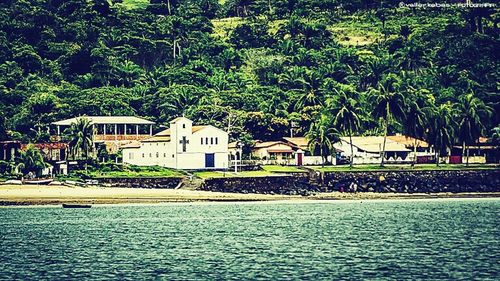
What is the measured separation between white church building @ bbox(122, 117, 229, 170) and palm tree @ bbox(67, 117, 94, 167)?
6733 mm

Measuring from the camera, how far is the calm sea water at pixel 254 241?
6006 centimetres

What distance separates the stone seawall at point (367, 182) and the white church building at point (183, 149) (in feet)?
48.0

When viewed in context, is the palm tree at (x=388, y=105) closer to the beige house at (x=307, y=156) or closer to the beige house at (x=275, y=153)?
the beige house at (x=307, y=156)

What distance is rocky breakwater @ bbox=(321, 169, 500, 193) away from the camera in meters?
130

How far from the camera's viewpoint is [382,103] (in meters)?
149

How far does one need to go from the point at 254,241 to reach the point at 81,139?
2269 inches

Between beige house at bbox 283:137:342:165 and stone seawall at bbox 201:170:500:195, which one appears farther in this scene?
beige house at bbox 283:137:342:165

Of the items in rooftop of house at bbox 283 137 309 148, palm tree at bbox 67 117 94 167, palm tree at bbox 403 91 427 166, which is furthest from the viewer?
rooftop of house at bbox 283 137 309 148

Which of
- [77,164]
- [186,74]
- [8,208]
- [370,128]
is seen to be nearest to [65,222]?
[8,208]

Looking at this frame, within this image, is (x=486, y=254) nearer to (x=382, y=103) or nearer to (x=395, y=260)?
(x=395, y=260)

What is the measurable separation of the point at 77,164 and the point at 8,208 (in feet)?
71.3

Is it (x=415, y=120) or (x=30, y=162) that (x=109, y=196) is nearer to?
(x=30, y=162)

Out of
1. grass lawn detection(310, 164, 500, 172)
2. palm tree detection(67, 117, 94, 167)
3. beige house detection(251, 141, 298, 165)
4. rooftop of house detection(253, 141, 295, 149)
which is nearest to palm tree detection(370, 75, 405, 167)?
grass lawn detection(310, 164, 500, 172)

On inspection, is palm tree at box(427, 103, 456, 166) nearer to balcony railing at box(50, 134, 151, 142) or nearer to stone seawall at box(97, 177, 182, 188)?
balcony railing at box(50, 134, 151, 142)
